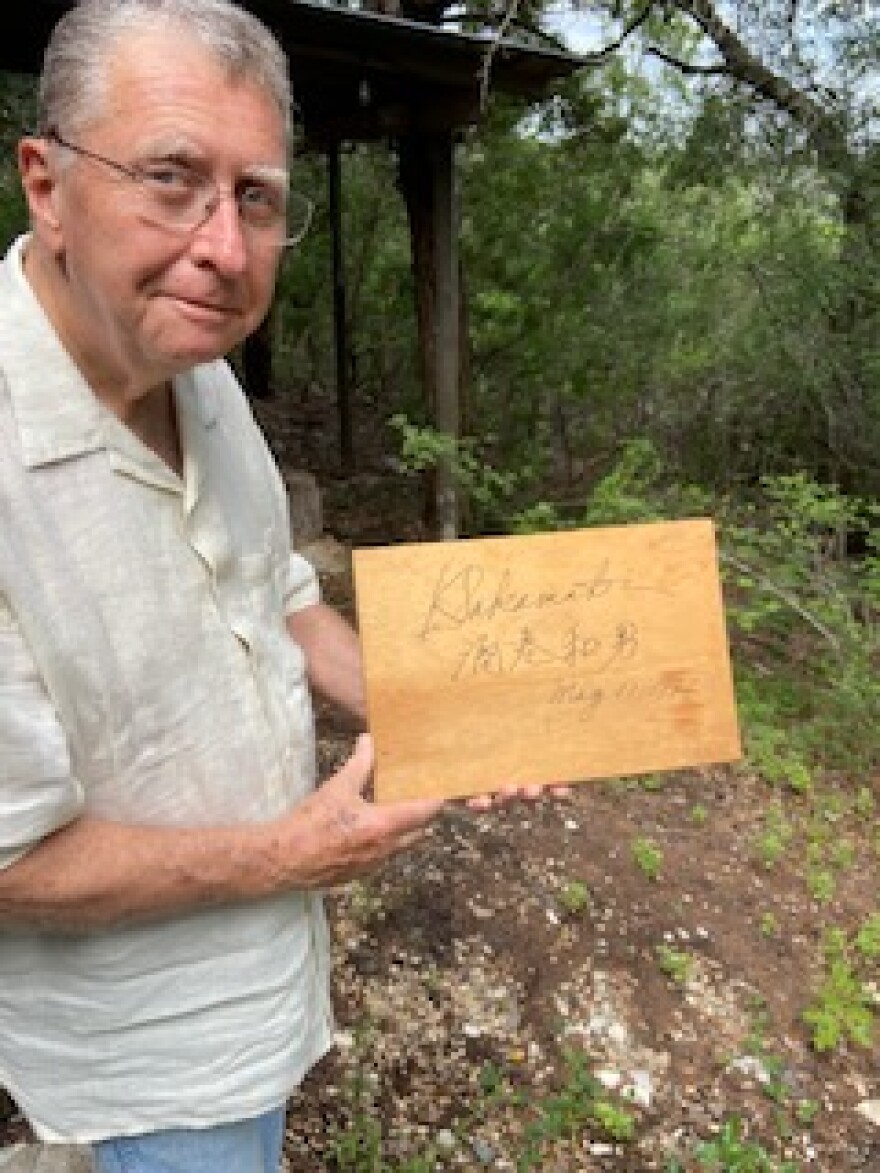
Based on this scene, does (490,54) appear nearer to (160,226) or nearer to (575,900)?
(575,900)

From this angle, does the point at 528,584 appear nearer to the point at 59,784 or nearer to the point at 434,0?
the point at 59,784

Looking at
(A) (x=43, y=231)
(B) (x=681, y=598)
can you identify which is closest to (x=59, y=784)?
(A) (x=43, y=231)

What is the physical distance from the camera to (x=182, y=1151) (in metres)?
1.16

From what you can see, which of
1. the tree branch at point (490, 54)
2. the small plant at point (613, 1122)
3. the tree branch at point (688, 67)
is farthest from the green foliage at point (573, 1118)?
the tree branch at point (688, 67)

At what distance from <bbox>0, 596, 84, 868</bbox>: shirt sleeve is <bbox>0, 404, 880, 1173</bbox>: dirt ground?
58.9 inches

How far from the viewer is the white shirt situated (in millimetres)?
957

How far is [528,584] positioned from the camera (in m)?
1.26

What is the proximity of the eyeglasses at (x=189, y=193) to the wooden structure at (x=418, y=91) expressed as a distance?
11.6 feet

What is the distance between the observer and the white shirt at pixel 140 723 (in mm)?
957

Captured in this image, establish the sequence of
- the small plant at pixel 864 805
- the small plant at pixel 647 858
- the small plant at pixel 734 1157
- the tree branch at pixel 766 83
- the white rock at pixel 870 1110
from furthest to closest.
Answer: the tree branch at pixel 766 83 → the small plant at pixel 864 805 → the small plant at pixel 647 858 → the white rock at pixel 870 1110 → the small plant at pixel 734 1157

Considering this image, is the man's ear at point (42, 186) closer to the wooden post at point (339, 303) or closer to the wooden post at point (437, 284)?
the wooden post at point (437, 284)

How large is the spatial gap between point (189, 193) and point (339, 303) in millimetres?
6085

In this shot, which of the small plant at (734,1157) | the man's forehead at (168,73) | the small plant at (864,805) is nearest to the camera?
the man's forehead at (168,73)

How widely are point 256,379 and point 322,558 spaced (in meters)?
3.29
